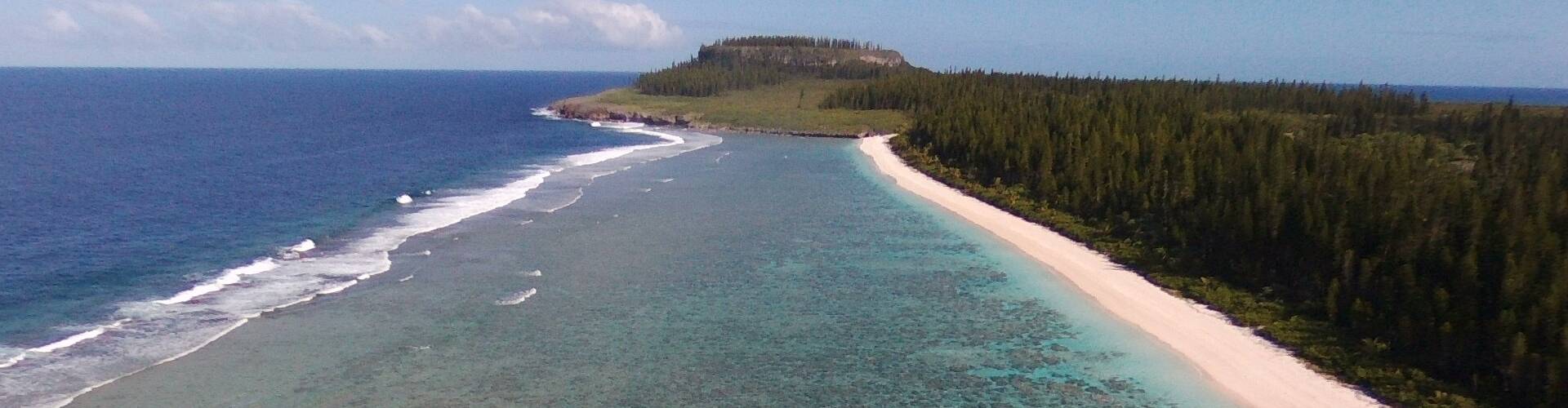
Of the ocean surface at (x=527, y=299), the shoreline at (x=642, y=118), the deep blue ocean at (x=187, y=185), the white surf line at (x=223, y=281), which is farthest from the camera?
the shoreline at (x=642, y=118)

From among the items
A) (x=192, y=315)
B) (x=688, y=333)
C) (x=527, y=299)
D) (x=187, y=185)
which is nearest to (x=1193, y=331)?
(x=688, y=333)

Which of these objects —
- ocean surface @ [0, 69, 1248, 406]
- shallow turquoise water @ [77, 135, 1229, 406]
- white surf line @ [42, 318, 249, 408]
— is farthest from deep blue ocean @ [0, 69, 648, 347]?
shallow turquoise water @ [77, 135, 1229, 406]

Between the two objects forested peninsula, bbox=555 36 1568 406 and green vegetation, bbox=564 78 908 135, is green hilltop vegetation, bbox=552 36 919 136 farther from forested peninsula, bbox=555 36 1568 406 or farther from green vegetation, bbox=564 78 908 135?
forested peninsula, bbox=555 36 1568 406

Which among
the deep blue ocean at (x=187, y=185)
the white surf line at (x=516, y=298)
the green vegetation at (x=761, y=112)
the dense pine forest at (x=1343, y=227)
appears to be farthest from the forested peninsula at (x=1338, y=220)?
the deep blue ocean at (x=187, y=185)

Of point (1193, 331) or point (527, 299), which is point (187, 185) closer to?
point (527, 299)

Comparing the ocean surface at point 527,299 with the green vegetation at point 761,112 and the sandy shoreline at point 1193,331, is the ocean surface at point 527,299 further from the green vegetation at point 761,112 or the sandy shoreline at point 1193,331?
the green vegetation at point 761,112

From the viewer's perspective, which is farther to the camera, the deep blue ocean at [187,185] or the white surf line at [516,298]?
the deep blue ocean at [187,185]
